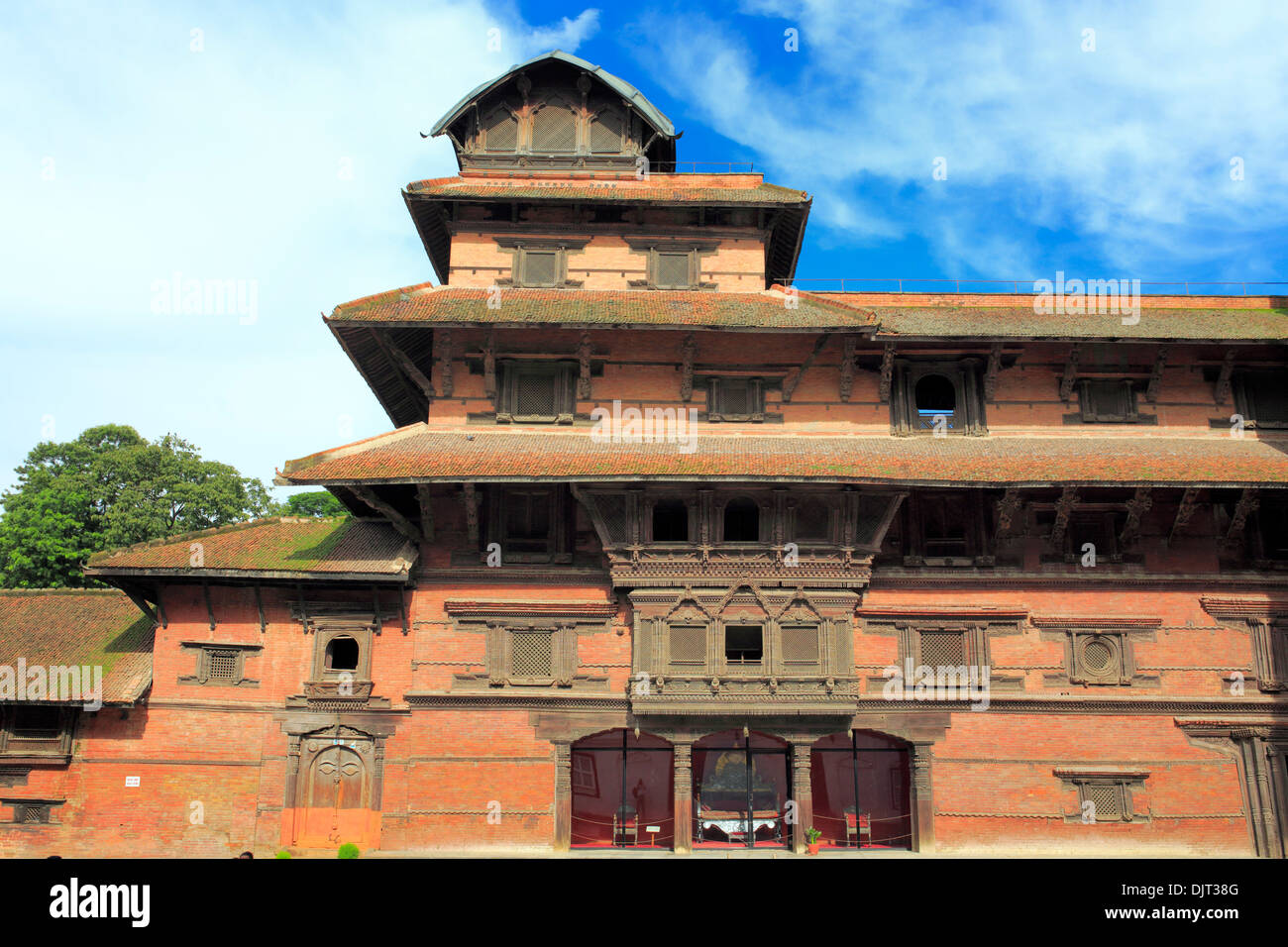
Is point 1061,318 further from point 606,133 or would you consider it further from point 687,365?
point 606,133

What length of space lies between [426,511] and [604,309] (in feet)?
21.8

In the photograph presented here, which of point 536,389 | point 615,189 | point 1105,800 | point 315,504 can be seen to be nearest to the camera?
point 1105,800

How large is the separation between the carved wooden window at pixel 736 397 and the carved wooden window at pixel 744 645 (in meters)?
5.47

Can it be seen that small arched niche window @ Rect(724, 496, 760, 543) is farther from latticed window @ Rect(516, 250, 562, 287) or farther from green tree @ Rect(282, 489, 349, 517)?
green tree @ Rect(282, 489, 349, 517)

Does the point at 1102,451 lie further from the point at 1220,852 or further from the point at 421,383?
the point at 421,383

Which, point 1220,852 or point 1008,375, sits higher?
point 1008,375

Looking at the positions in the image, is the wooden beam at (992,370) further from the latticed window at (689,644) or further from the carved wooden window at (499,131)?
the carved wooden window at (499,131)

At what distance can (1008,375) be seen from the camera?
23906mm

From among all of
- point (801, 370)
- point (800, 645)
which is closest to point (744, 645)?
point (800, 645)

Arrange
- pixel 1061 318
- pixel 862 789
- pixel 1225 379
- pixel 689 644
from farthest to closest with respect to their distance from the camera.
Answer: pixel 1061 318 → pixel 1225 379 → pixel 862 789 → pixel 689 644

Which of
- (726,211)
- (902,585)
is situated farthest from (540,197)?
(902,585)

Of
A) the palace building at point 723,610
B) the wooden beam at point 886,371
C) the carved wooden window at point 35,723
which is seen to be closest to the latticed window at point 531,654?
the palace building at point 723,610

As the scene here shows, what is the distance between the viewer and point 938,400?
24188 mm

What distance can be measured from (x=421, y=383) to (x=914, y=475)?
12.2 metres
